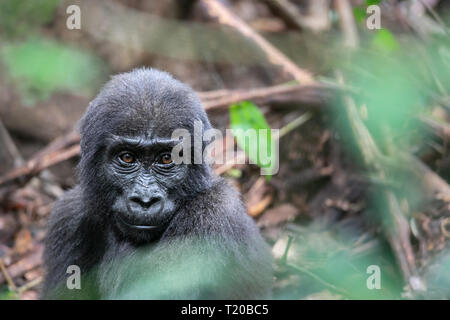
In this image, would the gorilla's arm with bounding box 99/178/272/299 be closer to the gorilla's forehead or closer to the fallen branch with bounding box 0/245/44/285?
the gorilla's forehead

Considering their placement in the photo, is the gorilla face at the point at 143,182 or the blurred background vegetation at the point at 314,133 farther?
the blurred background vegetation at the point at 314,133

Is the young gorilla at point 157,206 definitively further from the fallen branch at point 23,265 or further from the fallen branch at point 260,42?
the fallen branch at point 260,42

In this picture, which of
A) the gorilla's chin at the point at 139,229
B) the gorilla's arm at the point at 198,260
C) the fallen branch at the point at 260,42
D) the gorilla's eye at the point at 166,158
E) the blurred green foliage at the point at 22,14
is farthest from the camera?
the fallen branch at the point at 260,42

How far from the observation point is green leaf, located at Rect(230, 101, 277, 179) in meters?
5.45

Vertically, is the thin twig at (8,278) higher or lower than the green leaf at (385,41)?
lower

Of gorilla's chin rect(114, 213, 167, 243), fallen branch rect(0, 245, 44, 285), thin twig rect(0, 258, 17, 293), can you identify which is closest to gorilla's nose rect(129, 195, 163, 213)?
gorilla's chin rect(114, 213, 167, 243)

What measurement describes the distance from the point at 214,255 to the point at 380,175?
105 inches

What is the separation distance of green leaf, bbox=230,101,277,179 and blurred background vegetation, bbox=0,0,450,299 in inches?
1.2

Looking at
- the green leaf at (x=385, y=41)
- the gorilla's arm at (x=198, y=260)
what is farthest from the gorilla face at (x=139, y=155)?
the green leaf at (x=385, y=41)

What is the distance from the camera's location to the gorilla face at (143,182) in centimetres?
394

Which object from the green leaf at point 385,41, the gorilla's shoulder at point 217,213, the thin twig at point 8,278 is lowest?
the gorilla's shoulder at point 217,213

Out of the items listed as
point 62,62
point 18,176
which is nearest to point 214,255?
point 62,62

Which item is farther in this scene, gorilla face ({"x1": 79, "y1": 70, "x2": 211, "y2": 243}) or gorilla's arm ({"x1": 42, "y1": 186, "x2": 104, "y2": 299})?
gorilla's arm ({"x1": 42, "y1": 186, "x2": 104, "y2": 299})

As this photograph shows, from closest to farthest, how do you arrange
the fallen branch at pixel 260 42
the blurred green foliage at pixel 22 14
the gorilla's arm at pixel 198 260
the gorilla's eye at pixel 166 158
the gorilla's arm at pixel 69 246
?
the gorilla's arm at pixel 198 260, the gorilla's eye at pixel 166 158, the gorilla's arm at pixel 69 246, the blurred green foliage at pixel 22 14, the fallen branch at pixel 260 42
